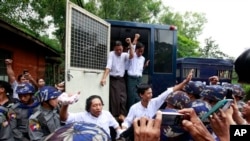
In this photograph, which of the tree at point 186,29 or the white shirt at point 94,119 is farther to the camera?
the tree at point 186,29

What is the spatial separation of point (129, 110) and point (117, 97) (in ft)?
2.61

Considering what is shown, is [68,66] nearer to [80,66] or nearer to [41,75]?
[80,66]

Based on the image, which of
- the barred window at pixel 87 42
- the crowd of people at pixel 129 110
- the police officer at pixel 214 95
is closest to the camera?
the crowd of people at pixel 129 110

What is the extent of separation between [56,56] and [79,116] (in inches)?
444

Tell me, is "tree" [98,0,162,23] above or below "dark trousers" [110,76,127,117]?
above

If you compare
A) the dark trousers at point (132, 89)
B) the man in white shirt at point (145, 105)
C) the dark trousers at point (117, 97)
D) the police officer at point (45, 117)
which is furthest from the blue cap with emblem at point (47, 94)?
the dark trousers at point (132, 89)

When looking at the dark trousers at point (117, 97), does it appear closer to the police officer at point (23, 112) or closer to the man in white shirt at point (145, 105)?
the man in white shirt at point (145, 105)

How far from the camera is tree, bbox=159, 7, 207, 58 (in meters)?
29.4

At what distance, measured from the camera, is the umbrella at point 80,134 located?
1466mm

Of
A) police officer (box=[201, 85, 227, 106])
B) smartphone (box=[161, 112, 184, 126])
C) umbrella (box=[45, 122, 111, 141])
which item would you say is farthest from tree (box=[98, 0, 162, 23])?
umbrella (box=[45, 122, 111, 141])

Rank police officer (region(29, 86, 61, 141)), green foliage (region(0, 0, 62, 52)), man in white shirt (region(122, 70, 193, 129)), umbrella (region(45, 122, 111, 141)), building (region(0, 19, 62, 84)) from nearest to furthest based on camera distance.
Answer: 1. umbrella (region(45, 122, 111, 141))
2. police officer (region(29, 86, 61, 141))
3. man in white shirt (region(122, 70, 193, 129))
4. building (region(0, 19, 62, 84))
5. green foliage (region(0, 0, 62, 52))

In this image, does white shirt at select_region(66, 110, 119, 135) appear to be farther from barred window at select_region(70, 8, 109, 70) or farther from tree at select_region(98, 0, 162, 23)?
Result: tree at select_region(98, 0, 162, 23)

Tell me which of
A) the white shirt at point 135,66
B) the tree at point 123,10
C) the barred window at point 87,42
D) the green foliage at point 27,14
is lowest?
the white shirt at point 135,66

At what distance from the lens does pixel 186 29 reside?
44594 millimetres
